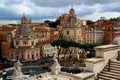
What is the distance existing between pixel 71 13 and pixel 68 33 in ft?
20.7

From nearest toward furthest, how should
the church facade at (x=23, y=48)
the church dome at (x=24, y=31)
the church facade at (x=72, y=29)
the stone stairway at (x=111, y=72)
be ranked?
the stone stairway at (x=111, y=72) → the church facade at (x=23, y=48) → the church dome at (x=24, y=31) → the church facade at (x=72, y=29)

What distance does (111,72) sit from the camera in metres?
8.71

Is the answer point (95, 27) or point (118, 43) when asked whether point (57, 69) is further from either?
point (95, 27)

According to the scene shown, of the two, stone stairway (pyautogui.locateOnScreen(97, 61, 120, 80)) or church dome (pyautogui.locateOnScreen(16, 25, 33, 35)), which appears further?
church dome (pyautogui.locateOnScreen(16, 25, 33, 35))

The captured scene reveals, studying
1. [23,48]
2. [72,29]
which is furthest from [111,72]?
[72,29]

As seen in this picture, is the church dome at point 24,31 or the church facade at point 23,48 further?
the church dome at point 24,31

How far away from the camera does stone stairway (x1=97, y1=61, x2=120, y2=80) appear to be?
8375 mm

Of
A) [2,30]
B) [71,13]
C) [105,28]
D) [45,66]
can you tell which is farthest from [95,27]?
[45,66]

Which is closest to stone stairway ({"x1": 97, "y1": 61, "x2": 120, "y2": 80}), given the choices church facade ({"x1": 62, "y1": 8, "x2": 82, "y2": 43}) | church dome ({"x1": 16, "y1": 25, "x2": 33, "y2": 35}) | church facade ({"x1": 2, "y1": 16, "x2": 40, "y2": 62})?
church facade ({"x1": 2, "y1": 16, "x2": 40, "y2": 62})

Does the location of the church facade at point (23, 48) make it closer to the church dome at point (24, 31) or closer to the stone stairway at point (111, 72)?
the church dome at point (24, 31)

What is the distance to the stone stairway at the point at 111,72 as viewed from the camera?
8375 mm

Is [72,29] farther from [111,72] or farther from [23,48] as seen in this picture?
[111,72]

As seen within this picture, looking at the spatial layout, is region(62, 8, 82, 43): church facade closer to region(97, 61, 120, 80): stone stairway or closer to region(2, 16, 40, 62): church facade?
region(2, 16, 40, 62): church facade

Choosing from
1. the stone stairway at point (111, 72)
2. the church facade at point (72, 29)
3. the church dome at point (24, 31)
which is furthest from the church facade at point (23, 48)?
the stone stairway at point (111, 72)
